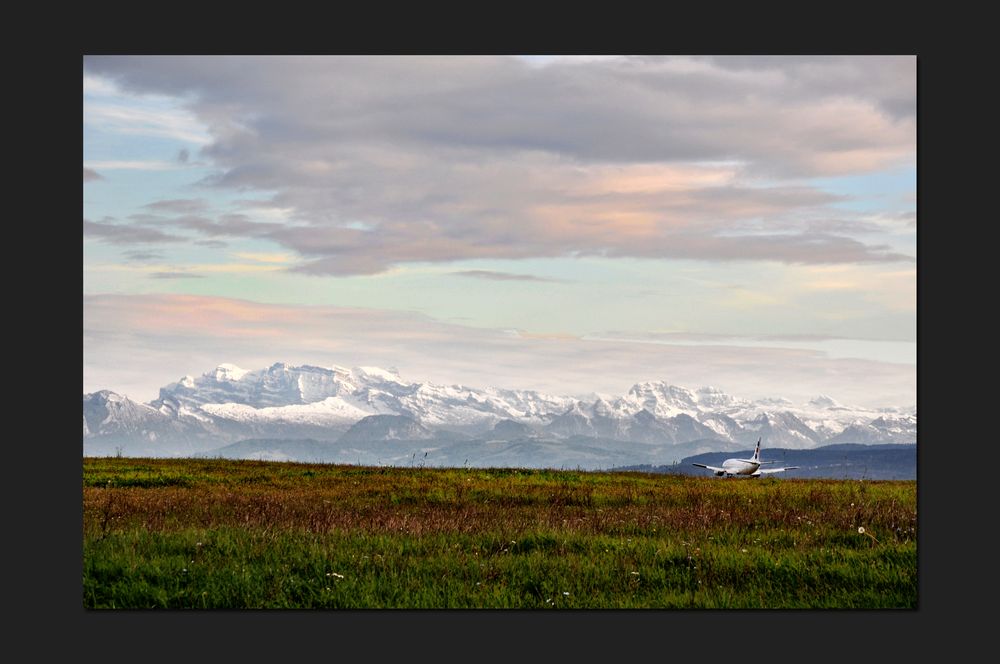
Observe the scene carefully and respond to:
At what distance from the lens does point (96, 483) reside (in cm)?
2845

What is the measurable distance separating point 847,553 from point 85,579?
10853 mm

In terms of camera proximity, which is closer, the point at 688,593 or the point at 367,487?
the point at 688,593

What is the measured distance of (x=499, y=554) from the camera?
14.6 m

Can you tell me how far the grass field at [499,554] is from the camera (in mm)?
12969

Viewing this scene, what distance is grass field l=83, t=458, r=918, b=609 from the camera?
1297 cm

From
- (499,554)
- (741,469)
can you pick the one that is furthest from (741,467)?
(499,554)

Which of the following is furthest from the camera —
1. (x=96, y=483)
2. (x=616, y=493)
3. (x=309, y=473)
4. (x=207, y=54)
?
(x=309, y=473)

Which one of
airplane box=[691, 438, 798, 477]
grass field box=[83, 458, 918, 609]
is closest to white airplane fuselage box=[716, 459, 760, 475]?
airplane box=[691, 438, 798, 477]

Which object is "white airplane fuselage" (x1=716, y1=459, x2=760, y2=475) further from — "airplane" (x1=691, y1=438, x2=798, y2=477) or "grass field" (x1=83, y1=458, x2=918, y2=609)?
"grass field" (x1=83, y1=458, x2=918, y2=609)

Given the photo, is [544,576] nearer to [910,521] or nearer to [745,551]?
[745,551]

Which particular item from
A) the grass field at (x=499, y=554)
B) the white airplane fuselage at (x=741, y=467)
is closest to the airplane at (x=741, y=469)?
the white airplane fuselage at (x=741, y=467)

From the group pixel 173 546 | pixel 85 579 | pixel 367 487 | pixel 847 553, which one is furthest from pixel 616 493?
pixel 85 579

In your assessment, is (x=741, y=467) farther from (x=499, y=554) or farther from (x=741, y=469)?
(x=499, y=554)

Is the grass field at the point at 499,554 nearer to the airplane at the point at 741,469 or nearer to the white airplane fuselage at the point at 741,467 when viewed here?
the airplane at the point at 741,469
